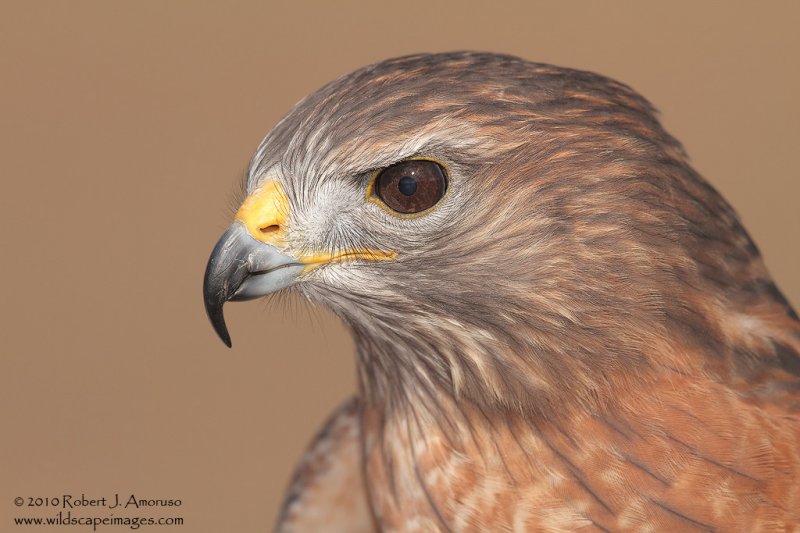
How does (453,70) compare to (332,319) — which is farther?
(332,319)

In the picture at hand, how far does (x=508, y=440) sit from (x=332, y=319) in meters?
0.42

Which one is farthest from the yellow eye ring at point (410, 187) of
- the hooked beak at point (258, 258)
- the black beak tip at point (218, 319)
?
the black beak tip at point (218, 319)

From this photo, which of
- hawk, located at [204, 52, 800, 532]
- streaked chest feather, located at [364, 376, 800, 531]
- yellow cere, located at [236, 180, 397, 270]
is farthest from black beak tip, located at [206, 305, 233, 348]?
streaked chest feather, located at [364, 376, 800, 531]

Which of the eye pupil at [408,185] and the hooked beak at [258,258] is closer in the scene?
the eye pupil at [408,185]

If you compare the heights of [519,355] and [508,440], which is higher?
[519,355]

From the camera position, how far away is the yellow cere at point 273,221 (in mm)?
1623

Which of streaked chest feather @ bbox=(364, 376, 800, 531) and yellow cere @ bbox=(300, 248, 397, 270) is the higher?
yellow cere @ bbox=(300, 248, 397, 270)

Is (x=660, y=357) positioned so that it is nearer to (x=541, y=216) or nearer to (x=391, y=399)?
(x=541, y=216)

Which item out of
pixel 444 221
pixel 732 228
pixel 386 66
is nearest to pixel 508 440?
pixel 444 221

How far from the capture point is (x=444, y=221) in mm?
1569

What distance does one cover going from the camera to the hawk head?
1.56 meters

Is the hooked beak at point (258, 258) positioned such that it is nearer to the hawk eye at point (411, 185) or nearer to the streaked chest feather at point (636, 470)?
the hawk eye at point (411, 185)

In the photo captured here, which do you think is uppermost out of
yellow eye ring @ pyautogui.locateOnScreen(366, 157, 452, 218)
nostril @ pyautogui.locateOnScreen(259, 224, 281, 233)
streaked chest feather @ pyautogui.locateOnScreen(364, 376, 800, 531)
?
yellow eye ring @ pyautogui.locateOnScreen(366, 157, 452, 218)

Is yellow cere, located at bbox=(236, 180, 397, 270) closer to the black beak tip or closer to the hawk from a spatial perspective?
the hawk
